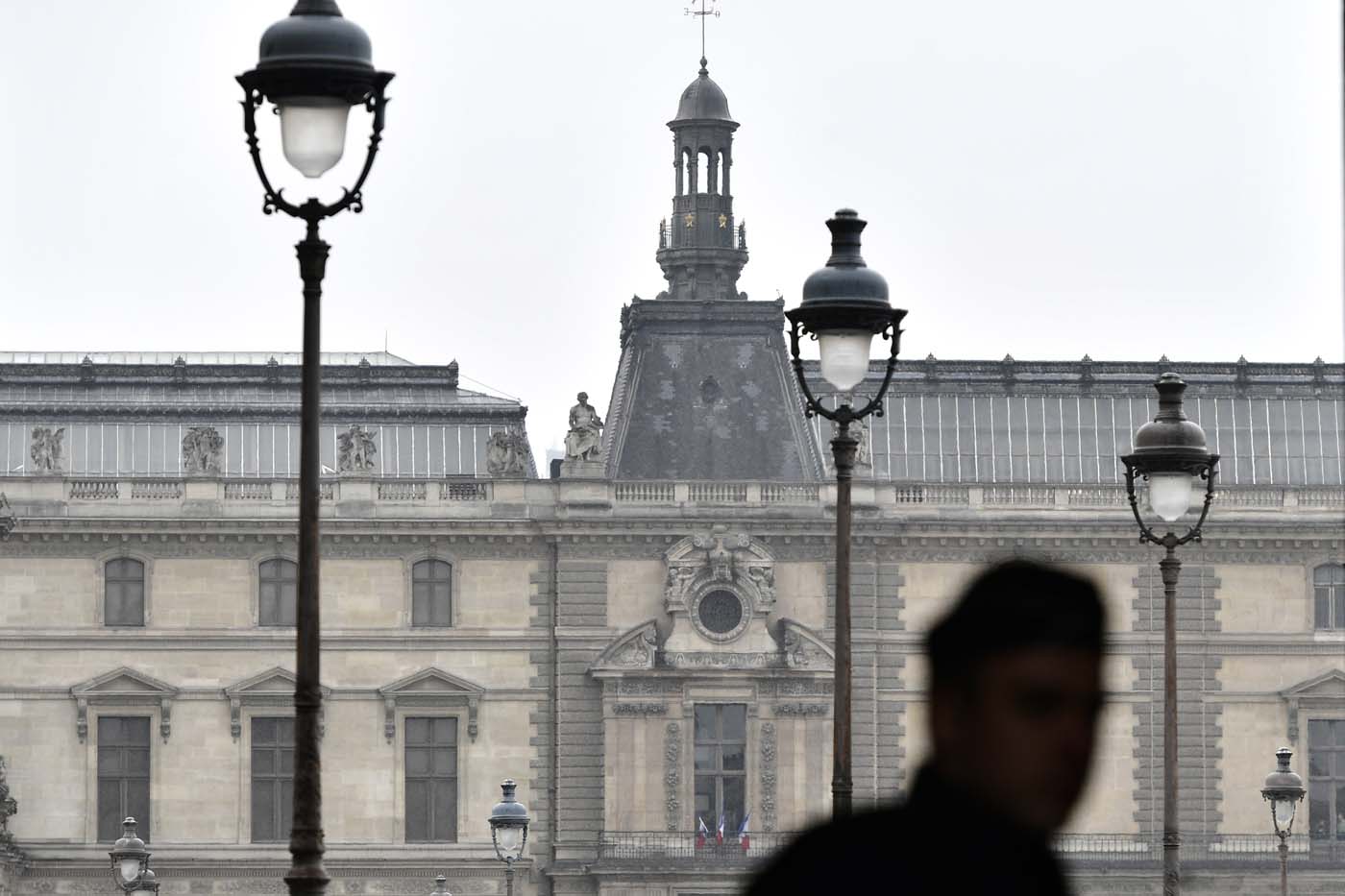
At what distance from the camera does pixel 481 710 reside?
67.0 meters

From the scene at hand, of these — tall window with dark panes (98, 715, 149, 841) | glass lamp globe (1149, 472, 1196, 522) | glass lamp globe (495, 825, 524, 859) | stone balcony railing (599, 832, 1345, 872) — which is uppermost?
A: glass lamp globe (1149, 472, 1196, 522)

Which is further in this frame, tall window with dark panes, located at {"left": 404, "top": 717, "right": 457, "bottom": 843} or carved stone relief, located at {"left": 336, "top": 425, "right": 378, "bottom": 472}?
carved stone relief, located at {"left": 336, "top": 425, "right": 378, "bottom": 472}

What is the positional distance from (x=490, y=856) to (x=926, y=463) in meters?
12.3

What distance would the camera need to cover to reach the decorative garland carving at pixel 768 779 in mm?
66375

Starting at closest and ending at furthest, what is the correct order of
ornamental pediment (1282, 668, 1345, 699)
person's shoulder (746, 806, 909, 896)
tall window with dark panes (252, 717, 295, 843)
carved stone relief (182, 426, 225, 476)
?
person's shoulder (746, 806, 909, 896) → tall window with dark panes (252, 717, 295, 843) → carved stone relief (182, 426, 225, 476) → ornamental pediment (1282, 668, 1345, 699)

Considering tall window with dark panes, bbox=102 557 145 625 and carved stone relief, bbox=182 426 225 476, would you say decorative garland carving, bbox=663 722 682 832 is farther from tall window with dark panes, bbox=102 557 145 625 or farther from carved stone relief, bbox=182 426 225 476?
tall window with dark panes, bbox=102 557 145 625

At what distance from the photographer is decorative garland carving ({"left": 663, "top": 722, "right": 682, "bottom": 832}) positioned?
66.4m

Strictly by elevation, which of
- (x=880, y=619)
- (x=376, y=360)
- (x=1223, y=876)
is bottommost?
(x=1223, y=876)

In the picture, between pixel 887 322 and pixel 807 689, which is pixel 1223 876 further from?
pixel 887 322

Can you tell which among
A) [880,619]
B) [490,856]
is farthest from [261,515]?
[880,619]

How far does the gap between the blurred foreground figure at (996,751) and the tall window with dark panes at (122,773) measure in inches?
2458

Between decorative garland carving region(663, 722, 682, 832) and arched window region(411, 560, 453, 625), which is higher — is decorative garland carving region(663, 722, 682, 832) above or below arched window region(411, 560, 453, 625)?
below

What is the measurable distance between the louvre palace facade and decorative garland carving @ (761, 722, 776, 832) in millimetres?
67

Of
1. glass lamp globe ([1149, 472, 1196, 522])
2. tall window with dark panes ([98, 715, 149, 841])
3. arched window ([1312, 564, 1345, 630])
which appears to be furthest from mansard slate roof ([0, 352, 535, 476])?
glass lamp globe ([1149, 472, 1196, 522])
